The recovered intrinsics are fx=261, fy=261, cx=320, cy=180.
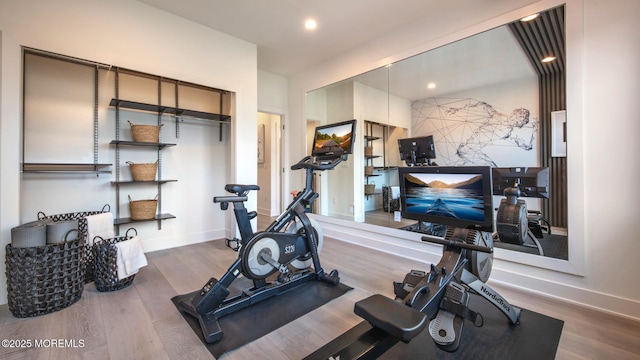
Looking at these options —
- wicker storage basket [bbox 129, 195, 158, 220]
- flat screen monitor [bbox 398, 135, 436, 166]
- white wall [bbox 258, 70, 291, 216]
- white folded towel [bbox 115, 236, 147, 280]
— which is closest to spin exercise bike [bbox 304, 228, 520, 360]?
flat screen monitor [bbox 398, 135, 436, 166]

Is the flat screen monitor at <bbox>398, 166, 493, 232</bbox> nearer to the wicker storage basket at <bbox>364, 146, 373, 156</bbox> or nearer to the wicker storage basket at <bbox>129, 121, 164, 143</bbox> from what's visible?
the wicker storage basket at <bbox>364, 146, 373, 156</bbox>

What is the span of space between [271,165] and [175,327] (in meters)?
4.56

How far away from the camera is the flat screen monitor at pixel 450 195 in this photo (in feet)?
5.46

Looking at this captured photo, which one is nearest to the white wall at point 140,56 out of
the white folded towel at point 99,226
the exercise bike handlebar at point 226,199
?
the white folded towel at point 99,226

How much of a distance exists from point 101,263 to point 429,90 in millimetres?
4156

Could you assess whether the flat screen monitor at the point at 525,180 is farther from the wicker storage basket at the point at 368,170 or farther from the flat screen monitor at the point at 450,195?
the wicker storage basket at the point at 368,170

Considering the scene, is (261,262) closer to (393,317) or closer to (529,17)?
(393,317)

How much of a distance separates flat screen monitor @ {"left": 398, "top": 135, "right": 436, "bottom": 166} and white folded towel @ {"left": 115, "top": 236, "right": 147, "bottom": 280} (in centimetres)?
322

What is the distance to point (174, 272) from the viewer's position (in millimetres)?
2734

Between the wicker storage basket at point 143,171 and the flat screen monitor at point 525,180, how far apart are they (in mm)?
3784

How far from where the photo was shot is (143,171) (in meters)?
3.15

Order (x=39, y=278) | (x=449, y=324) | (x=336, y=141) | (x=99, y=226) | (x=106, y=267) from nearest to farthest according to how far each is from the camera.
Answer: (x=449, y=324)
(x=39, y=278)
(x=106, y=267)
(x=99, y=226)
(x=336, y=141)

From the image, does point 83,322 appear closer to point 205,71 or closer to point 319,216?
point 205,71

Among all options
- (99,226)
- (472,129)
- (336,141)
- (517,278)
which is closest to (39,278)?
(99,226)
